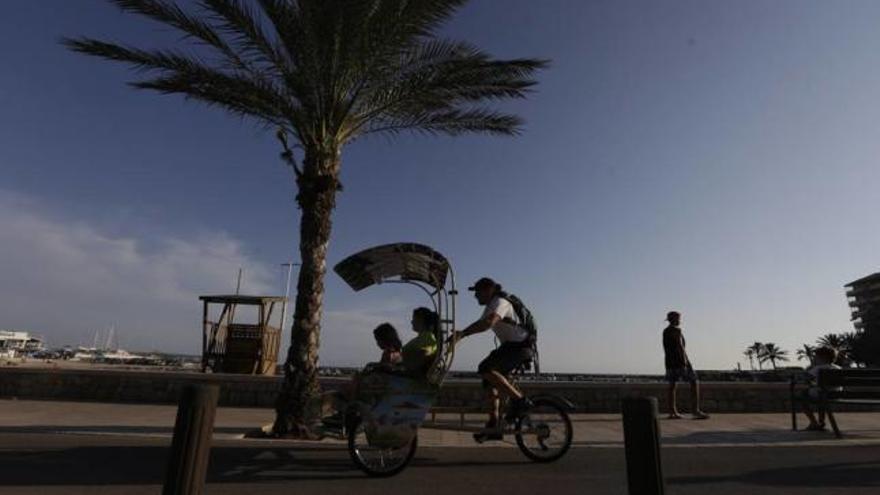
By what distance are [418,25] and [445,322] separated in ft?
17.3

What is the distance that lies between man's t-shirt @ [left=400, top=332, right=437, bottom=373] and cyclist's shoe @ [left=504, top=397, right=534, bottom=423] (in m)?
1.11

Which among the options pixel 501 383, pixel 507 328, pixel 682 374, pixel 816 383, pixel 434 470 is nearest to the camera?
pixel 434 470

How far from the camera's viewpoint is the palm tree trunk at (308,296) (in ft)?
27.5

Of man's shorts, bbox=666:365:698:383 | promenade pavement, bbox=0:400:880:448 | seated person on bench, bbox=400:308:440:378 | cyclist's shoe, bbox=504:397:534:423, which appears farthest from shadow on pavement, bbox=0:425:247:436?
man's shorts, bbox=666:365:698:383

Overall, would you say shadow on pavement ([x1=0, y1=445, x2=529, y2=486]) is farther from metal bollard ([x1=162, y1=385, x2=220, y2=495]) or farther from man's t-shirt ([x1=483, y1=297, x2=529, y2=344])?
metal bollard ([x1=162, y1=385, x2=220, y2=495])

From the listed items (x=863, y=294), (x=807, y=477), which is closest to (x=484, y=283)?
(x=807, y=477)

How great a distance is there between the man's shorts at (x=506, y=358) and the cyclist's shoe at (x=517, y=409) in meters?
0.35

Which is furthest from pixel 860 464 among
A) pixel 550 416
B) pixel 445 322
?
pixel 445 322

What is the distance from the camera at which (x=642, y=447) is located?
276cm

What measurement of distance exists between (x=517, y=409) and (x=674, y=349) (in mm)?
5321

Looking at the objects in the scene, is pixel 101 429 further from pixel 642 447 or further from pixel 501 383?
pixel 642 447

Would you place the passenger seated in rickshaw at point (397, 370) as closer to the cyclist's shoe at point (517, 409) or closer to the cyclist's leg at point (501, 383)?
the cyclist's leg at point (501, 383)

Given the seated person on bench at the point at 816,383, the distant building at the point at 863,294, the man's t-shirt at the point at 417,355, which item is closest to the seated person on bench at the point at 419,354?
the man's t-shirt at the point at 417,355

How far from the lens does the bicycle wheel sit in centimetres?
629
